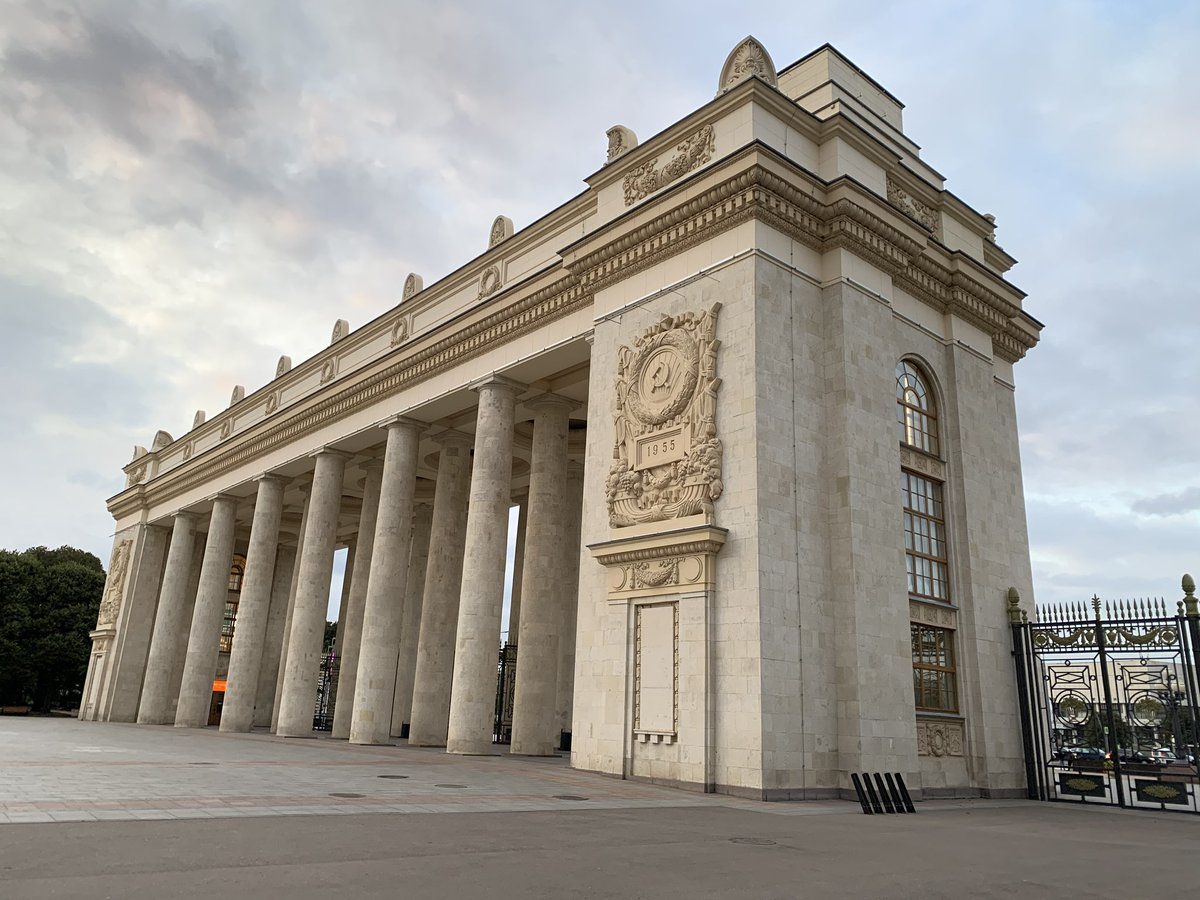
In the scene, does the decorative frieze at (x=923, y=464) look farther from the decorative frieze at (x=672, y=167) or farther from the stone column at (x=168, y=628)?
the stone column at (x=168, y=628)

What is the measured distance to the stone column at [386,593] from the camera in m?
28.5

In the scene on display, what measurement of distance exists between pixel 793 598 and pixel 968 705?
20.0ft

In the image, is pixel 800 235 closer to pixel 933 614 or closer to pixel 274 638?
pixel 933 614

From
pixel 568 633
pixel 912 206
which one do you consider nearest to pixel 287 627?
pixel 568 633

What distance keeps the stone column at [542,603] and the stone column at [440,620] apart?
3844 mm

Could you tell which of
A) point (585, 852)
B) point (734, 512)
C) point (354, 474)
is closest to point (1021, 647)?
point (734, 512)

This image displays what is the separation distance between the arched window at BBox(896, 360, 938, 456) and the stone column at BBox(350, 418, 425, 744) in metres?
16.6

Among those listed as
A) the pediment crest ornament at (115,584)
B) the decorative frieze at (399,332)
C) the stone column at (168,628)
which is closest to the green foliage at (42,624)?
the pediment crest ornament at (115,584)

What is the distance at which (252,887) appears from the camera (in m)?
6.32

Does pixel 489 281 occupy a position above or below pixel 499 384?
above

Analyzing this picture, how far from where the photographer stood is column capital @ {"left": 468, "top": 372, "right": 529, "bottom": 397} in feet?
89.6

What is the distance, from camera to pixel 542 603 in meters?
26.6

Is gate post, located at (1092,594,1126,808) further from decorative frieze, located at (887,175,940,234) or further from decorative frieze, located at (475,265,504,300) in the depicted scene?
decorative frieze, located at (475,265,504,300)

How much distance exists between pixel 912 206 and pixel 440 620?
63.0 ft
